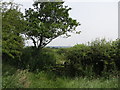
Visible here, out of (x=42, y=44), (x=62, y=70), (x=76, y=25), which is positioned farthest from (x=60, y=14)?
(x=62, y=70)

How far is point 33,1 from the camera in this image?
758cm

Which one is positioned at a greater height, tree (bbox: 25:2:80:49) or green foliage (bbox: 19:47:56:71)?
tree (bbox: 25:2:80:49)

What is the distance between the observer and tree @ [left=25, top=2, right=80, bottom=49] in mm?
6738

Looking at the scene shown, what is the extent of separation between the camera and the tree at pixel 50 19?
6.74 metres

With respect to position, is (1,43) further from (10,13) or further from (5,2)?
(5,2)

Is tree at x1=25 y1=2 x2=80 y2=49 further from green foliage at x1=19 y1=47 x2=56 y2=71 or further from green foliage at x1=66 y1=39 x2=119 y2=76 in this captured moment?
green foliage at x1=66 y1=39 x2=119 y2=76

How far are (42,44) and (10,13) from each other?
3566 millimetres

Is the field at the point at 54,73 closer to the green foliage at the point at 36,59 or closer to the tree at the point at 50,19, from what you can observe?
→ the green foliage at the point at 36,59

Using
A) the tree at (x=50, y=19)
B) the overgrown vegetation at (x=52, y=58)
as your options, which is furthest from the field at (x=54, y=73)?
the tree at (x=50, y=19)

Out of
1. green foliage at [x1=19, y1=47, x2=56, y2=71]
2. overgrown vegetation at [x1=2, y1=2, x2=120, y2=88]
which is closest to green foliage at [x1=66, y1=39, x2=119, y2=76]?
overgrown vegetation at [x1=2, y1=2, x2=120, y2=88]

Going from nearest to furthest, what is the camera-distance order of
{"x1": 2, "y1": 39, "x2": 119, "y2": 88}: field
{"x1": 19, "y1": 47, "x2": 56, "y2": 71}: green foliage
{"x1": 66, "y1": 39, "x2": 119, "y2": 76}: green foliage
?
{"x1": 2, "y1": 39, "x2": 119, "y2": 88}: field → {"x1": 66, "y1": 39, "x2": 119, "y2": 76}: green foliage → {"x1": 19, "y1": 47, "x2": 56, "y2": 71}: green foliage

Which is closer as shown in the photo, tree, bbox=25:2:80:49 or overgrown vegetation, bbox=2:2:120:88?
overgrown vegetation, bbox=2:2:120:88

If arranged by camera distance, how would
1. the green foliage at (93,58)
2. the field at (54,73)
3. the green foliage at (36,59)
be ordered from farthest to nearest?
the green foliage at (36,59) < the green foliage at (93,58) < the field at (54,73)

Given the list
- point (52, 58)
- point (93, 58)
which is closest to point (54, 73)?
point (52, 58)
